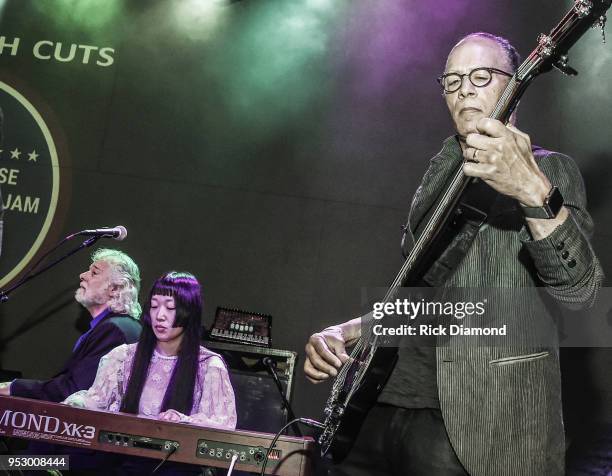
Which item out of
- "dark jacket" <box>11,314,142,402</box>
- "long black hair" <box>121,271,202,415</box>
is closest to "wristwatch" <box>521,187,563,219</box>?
"long black hair" <box>121,271,202,415</box>

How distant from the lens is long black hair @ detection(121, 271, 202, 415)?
11.0ft

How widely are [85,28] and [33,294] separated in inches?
81.4

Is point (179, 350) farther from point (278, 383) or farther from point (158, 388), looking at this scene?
point (278, 383)

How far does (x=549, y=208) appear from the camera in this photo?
4.25ft

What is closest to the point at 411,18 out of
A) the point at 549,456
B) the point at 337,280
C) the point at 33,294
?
the point at 337,280

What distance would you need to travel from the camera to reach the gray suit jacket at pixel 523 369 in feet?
4.43

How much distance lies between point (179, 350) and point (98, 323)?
2.40 ft

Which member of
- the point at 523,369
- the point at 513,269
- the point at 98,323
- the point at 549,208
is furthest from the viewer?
the point at 98,323

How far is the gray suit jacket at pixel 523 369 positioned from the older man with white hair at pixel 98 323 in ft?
9.23

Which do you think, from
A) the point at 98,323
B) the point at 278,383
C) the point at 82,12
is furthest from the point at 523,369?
the point at 82,12

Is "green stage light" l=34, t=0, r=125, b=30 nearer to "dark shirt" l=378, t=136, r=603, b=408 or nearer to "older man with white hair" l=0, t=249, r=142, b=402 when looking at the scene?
"older man with white hair" l=0, t=249, r=142, b=402

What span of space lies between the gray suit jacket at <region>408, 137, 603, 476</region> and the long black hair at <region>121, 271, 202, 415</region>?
7.18 feet

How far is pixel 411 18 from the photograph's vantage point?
4668mm

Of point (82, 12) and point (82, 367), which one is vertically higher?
point (82, 12)
